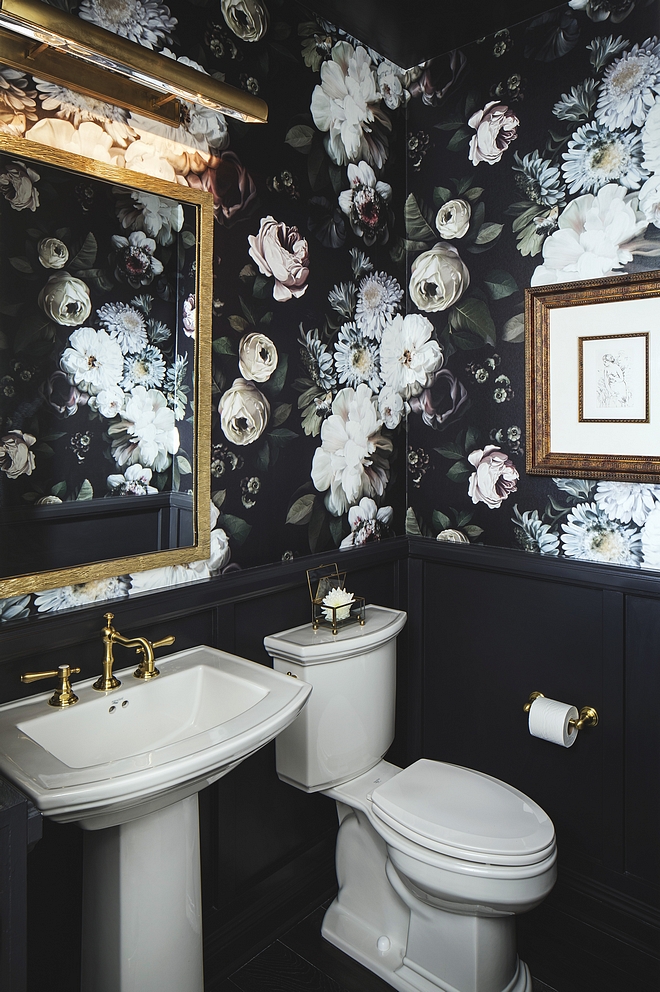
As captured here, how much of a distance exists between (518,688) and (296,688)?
928mm

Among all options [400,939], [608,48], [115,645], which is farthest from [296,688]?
[608,48]

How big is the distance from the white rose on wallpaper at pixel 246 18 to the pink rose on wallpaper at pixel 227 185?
31 centimetres

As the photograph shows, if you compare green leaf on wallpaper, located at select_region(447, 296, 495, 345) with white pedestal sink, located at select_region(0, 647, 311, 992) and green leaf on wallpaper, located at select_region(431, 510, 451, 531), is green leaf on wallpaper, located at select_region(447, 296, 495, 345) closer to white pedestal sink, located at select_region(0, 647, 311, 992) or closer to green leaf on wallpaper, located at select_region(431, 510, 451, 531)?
green leaf on wallpaper, located at select_region(431, 510, 451, 531)

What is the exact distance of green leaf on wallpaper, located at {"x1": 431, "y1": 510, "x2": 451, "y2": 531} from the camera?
235 cm

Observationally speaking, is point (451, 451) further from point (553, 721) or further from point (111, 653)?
point (111, 653)

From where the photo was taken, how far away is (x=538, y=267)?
2.07m

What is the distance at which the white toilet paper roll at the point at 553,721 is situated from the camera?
192cm

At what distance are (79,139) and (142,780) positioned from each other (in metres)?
1.28

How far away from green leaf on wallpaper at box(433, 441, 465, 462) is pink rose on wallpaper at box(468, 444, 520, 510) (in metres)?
0.04

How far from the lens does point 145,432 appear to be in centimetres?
165

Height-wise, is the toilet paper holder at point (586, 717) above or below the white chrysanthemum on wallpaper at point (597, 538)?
below

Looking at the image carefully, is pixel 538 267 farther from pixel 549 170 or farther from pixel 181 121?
pixel 181 121

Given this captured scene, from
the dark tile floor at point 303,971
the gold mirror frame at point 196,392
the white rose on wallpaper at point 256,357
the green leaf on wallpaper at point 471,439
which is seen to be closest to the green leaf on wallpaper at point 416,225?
the green leaf on wallpaper at point 471,439

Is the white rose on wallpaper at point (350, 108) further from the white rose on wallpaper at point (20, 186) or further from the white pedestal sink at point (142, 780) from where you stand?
the white pedestal sink at point (142, 780)
